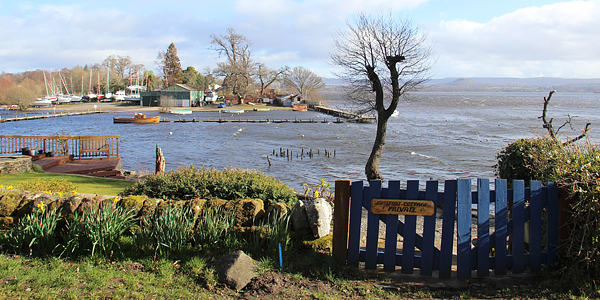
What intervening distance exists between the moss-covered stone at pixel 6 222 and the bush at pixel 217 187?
7.08ft

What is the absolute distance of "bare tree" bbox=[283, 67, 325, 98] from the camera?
433ft

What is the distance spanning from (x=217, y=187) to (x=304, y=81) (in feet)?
424

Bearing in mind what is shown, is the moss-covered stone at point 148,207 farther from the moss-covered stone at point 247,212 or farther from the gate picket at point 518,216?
the gate picket at point 518,216

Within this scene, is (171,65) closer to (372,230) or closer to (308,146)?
(308,146)

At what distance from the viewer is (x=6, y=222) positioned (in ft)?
23.0

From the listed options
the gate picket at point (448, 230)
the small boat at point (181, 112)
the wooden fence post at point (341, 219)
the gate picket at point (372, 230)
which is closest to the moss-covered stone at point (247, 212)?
the wooden fence post at point (341, 219)

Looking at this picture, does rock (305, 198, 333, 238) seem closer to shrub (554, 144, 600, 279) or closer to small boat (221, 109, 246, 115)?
shrub (554, 144, 600, 279)

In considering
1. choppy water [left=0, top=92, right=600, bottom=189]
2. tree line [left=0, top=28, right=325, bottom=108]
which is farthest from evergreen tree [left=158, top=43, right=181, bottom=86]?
choppy water [left=0, top=92, right=600, bottom=189]

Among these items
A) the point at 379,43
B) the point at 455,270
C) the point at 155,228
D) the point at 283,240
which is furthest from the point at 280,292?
the point at 379,43

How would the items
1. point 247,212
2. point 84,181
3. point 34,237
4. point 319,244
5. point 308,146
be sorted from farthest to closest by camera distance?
point 308,146, point 84,181, point 247,212, point 319,244, point 34,237

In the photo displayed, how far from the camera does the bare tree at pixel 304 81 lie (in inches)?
5197

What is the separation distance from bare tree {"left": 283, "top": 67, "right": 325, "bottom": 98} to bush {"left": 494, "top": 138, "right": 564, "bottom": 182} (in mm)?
123667

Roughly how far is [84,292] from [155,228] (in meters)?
1.33

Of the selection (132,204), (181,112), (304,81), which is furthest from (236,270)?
(304,81)
